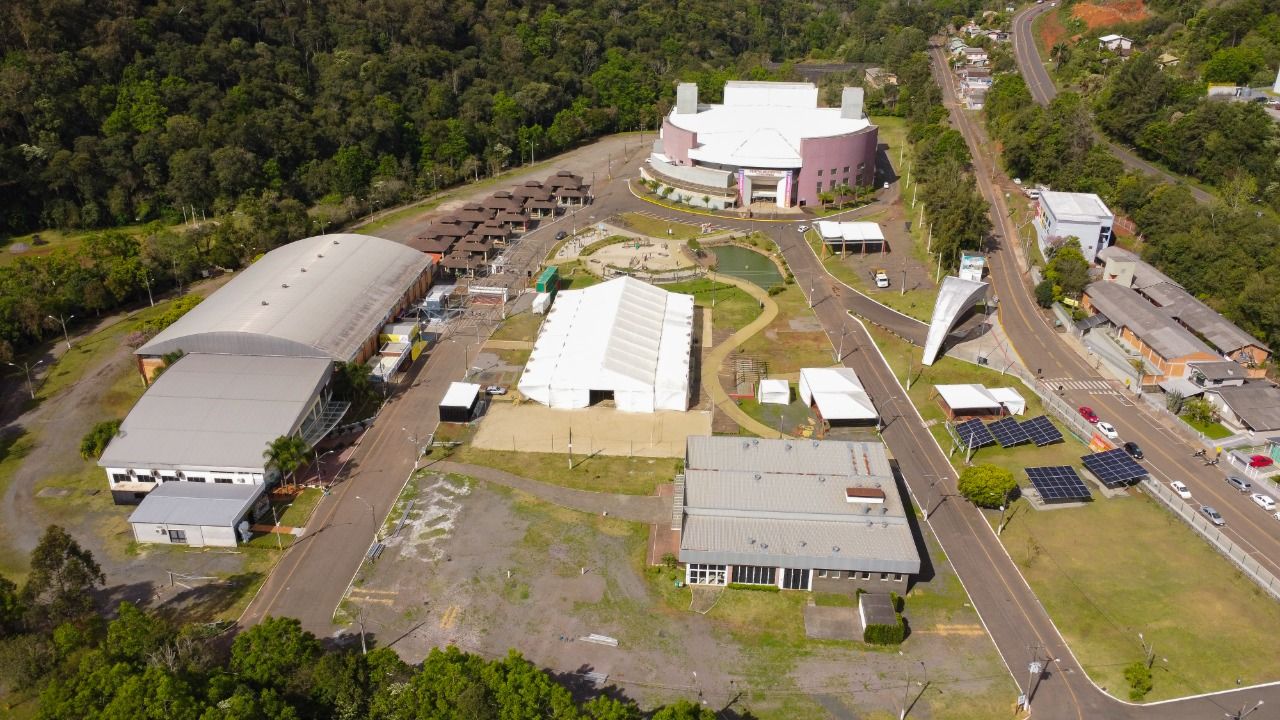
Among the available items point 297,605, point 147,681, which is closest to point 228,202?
point 297,605

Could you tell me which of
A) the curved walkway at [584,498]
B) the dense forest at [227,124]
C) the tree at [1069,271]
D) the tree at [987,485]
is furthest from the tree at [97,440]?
the tree at [1069,271]

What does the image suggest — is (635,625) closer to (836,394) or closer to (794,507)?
(794,507)

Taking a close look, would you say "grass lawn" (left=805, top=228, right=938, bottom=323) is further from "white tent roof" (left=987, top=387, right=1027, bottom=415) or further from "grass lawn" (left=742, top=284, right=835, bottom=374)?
"white tent roof" (left=987, top=387, right=1027, bottom=415)

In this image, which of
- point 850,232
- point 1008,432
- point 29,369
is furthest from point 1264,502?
point 29,369

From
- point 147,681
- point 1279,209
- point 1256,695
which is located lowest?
point 1256,695

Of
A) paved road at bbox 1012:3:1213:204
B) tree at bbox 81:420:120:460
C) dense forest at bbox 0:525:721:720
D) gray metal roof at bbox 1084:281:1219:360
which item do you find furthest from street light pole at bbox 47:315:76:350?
paved road at bbox 1012:3:1213:204

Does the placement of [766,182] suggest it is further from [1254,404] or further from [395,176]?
[1254,404]

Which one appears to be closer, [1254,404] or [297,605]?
[297,605]
